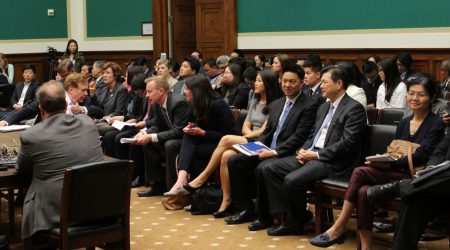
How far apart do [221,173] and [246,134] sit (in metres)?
0.54

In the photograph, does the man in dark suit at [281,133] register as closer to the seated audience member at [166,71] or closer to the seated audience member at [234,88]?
the seated audience member at [234,88]

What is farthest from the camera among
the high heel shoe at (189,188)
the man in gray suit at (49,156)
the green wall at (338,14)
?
the green wall at (338,14)

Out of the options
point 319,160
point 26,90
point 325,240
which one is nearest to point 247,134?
point 319,160

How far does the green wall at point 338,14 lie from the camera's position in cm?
1085

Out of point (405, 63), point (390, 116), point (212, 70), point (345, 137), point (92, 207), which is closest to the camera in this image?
point (92, 207)

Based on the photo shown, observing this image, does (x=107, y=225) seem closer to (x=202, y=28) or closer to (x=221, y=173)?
(x=221, y=173)

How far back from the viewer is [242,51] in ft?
44.3

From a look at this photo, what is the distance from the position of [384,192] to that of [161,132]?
3084 mm

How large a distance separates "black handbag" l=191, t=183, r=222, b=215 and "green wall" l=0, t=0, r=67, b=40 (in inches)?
402

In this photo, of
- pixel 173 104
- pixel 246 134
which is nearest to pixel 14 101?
pixel 173 104

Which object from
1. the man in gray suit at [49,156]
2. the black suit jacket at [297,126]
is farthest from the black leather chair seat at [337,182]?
the man in gray suit at [49,156]

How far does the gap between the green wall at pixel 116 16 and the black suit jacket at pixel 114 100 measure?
6.21 meters

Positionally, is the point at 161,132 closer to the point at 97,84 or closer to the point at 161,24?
the point at 97,84

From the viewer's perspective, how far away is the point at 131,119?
8602mm
